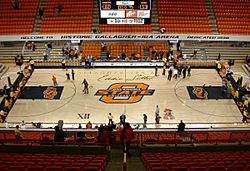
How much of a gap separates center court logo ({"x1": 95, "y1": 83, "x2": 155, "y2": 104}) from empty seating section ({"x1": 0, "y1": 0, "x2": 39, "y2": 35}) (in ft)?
35.4

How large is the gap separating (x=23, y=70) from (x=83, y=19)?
307 inches

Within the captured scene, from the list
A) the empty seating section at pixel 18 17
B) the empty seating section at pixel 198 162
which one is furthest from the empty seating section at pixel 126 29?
the empty seating section at pixel 198 162

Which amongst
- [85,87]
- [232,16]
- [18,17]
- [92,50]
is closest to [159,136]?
[85,87]

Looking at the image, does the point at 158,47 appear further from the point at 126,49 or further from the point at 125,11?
the point at 125,11

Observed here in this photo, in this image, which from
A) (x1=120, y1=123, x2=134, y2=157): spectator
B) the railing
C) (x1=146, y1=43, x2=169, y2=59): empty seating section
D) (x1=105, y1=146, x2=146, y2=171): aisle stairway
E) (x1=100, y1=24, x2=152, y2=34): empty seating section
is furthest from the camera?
(x1=100, y1=24, x2=152, y2=34): empty seating section

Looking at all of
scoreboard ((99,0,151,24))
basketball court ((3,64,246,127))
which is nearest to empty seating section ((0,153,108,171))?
basketball court ((3,64,246,127))

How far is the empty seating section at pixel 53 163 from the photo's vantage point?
9.38 meters

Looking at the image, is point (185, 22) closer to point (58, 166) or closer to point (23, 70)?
point (23, 70)

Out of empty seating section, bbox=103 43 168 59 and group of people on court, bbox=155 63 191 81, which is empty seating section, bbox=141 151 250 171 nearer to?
group of people on court, bbox=155 63 191 81

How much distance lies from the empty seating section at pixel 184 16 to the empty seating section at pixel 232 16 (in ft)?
3.86

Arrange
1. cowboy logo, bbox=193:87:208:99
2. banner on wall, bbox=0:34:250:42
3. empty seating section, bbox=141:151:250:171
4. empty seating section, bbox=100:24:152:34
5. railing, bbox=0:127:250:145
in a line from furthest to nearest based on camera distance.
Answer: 1. empty seating section, bbox=100:24:152:34
2. banner on wall, bbox=0:34:250:42
3. cowboy logo, bbox=193:87:208:99
4. railing, bbox=0:127:250:145
5. empty seating section, bbox=141:151:250:171

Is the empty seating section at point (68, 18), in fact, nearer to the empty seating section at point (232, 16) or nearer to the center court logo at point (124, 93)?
the center court logo at point (124, 93)

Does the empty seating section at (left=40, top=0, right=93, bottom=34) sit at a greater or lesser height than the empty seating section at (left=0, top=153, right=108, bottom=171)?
greater

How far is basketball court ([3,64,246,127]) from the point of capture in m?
20.5
